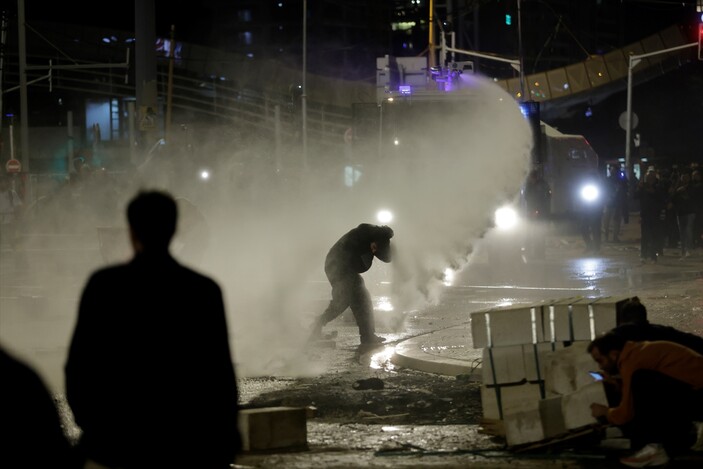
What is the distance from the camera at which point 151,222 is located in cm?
373

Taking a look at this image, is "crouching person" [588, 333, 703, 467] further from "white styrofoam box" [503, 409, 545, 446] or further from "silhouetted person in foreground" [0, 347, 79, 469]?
"silhouetted person in foreground" [0, 347, 79, 469]

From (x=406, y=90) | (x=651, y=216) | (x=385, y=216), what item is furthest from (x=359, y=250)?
(x=651, y=216)

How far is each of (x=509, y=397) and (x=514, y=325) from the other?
49 centimetres

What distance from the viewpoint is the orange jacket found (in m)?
6.60

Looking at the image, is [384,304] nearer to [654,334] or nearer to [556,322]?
[556,322]

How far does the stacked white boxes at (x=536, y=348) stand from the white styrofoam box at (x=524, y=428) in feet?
0.39

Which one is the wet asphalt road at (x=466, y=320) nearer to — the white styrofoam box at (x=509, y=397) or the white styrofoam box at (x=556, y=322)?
the white styrofoam box at (x=509, y=397)

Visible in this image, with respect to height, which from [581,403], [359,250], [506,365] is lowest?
[581,403]

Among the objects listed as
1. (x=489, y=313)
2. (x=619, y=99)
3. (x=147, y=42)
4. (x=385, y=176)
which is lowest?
(x=489, y=313)

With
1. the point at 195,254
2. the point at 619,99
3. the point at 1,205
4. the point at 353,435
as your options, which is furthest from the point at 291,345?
the point at 619,99

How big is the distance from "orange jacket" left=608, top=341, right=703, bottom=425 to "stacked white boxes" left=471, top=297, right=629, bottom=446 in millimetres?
597

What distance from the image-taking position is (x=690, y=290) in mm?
17250

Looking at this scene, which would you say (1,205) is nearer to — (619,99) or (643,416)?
(643,416)

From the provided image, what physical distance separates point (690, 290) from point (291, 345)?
7.47 meters
